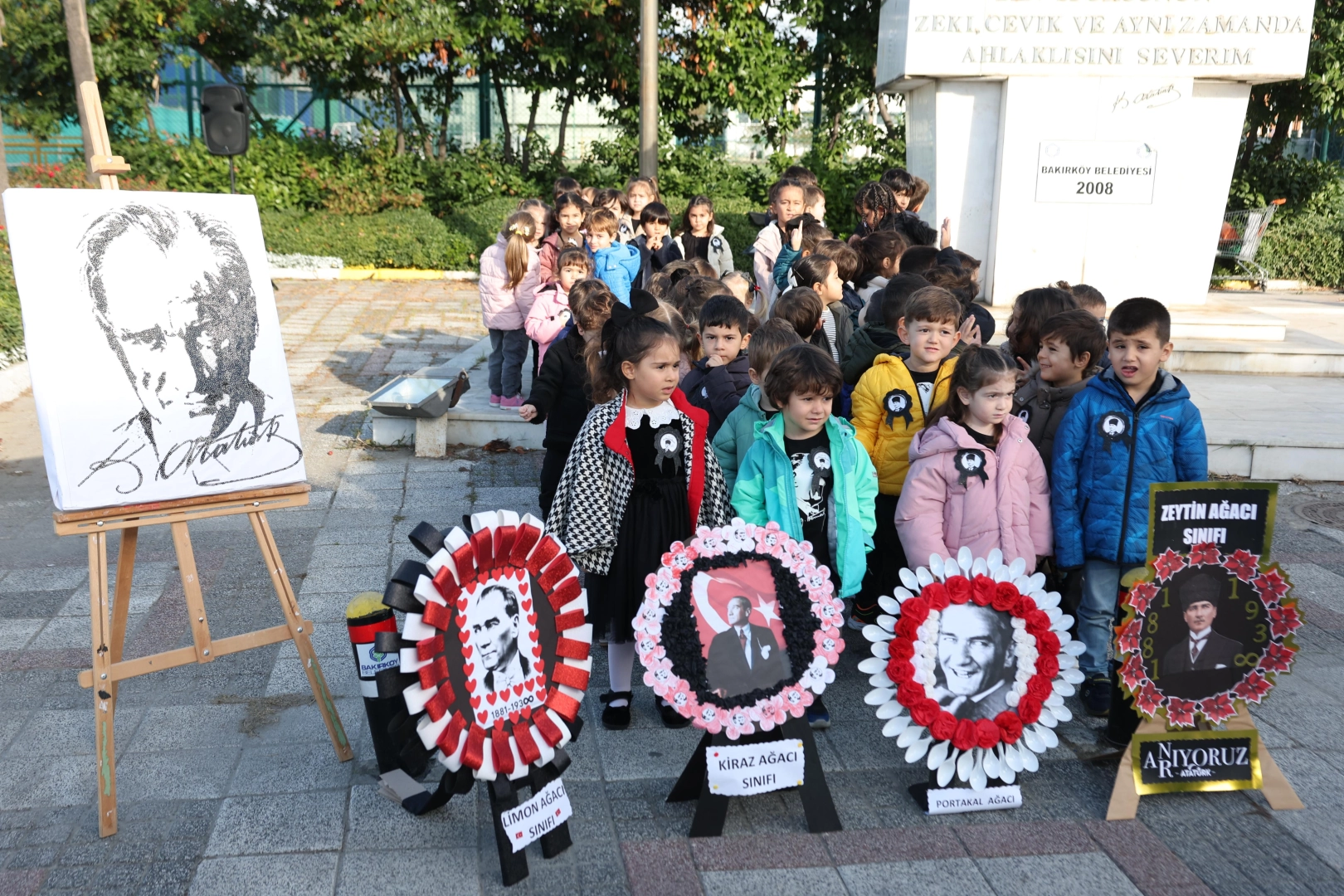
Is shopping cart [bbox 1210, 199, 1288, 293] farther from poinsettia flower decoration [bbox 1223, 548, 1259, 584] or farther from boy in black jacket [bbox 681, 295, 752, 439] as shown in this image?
poinsettia flower decoration [bbox 1223, 548, 1259, 584]

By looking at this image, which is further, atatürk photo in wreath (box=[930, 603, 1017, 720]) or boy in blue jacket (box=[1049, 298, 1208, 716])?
boy in blue jacket (box=[1049, 298, 1208, 716])

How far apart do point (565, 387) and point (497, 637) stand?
84.0 inches

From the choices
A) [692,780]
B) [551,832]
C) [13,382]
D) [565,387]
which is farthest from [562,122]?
[551,832]

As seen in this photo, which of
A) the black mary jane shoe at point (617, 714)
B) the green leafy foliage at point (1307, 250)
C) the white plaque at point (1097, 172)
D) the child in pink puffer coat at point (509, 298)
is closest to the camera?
the black mary jane shoe at point (617, 714)

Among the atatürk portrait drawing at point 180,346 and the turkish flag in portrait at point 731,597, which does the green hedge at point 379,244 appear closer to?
the atatürk portrait drawing at point 180,346

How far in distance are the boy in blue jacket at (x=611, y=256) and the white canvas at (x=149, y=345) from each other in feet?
13.1

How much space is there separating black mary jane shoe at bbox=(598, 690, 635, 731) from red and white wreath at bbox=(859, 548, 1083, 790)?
102 centimetres

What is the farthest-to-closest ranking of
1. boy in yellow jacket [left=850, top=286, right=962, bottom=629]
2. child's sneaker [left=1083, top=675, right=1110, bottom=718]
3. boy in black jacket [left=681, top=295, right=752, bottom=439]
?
boy in black jacket [left=681, top=295, right=752, bottom=439] → boy in yellow jacket [left=850, top=286, right=962, bottom=629] → child's sneaker [left=1083, top=675, right=1110, bottom=718]

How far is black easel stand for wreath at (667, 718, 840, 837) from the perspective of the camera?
3289mm

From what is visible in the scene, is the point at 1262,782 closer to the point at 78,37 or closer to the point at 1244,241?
the point at 1244,241

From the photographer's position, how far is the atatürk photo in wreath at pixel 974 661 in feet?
11.1

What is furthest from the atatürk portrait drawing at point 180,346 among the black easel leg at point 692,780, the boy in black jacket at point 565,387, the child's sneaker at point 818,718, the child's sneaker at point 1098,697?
the child's sneaker at point 1098,697
